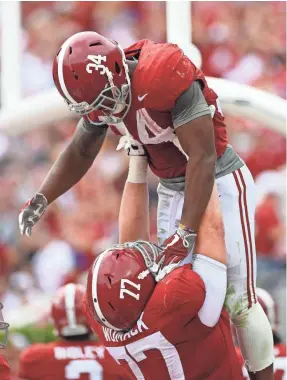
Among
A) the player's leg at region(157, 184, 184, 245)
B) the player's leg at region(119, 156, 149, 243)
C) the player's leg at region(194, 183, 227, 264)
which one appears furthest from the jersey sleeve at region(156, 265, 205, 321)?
the player's leg at region(119, 156, 149, 243)

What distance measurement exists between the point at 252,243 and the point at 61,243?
130 inches

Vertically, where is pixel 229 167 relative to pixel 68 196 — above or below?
above

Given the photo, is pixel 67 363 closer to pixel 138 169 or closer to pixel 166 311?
pixel 138 169

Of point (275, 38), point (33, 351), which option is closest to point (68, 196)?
point (275, 38)

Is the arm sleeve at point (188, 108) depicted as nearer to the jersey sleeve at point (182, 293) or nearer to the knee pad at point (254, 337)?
the jersey sleeve at point (182, 293)

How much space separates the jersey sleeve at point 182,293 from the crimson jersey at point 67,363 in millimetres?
1127

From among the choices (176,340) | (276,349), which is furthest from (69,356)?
(176,340)

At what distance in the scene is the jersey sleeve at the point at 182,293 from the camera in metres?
3.46

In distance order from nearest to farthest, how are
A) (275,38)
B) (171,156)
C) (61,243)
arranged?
(171,156) → (61,243) → (275,38)

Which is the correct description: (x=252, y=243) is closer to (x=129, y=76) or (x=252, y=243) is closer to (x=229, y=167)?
(x=229, y=167)

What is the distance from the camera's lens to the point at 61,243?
699 centimetres

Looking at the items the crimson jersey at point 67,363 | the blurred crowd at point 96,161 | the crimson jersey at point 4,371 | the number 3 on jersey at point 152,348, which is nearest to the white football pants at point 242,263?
the number 3 on jersey at point 152,348

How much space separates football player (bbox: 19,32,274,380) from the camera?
3.53m

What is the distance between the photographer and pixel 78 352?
4.73 meters
